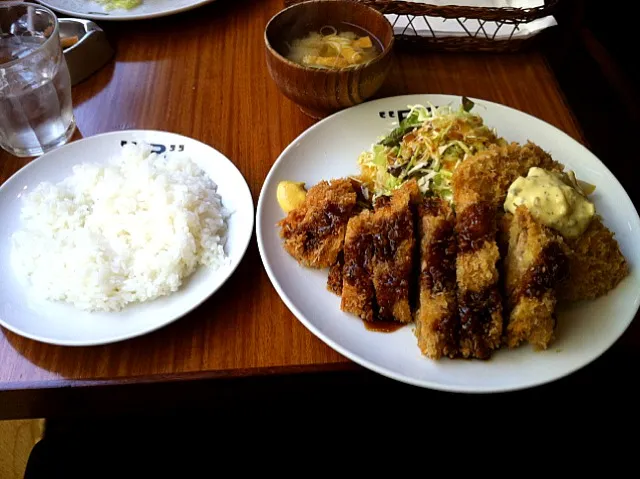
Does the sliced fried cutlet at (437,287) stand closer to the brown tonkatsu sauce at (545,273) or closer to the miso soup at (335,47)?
the brown tonkatsu sauce at (545,273)

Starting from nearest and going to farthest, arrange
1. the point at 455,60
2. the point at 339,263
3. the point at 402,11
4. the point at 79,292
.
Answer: the point at 79,292 < the point at 339,263 < the point at 402,11 < the point at 455,60

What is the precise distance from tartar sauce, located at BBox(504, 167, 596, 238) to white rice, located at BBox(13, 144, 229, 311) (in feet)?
2.68

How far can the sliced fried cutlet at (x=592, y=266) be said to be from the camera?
1336mm

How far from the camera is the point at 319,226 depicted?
1451 mm

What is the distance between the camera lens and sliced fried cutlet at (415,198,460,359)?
123cm

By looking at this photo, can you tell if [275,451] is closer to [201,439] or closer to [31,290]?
[201,439]

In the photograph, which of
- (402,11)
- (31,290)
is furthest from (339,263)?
(402,11)

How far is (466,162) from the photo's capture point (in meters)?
1.51

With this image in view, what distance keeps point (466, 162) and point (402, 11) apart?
82 cm

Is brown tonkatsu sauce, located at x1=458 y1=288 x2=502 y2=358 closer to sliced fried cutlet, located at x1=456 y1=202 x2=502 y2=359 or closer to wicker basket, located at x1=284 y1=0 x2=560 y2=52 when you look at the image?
sliced fried cutlet, located at x1=456 y1=202 x2=502 y2=359

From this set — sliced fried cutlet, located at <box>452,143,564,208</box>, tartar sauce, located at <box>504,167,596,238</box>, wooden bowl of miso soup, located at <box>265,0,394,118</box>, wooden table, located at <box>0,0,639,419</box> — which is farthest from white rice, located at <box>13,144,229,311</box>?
tartar sauce, located at <box>504,167,596,238</box>

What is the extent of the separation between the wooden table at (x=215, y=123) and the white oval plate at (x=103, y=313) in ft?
0.25

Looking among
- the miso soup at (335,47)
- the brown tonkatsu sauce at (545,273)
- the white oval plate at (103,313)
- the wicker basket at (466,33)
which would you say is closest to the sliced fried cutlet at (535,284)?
the brown tonkatsu sauce at (545,273)

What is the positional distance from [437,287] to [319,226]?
14.7 inches
